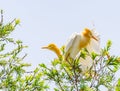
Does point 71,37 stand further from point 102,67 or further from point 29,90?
point 29,90

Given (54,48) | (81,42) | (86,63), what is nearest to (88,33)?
(81,42)

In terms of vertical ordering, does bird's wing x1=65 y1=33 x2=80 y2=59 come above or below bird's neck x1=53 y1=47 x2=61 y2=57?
above

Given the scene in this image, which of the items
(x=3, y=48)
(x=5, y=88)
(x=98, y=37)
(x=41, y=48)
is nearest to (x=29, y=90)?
(x=5, y=88)

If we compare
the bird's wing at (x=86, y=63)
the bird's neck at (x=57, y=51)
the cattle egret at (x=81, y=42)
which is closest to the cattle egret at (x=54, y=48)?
the bird's neck at (x=57, y=51)

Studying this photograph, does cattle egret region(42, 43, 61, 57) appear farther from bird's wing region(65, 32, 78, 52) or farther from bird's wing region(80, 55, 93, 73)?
bird's wing region(80, 55, 93, 73)

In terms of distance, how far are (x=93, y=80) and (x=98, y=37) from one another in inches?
33.0

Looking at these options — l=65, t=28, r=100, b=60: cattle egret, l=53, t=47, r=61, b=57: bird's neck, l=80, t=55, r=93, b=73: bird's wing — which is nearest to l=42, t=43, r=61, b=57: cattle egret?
l=53, t=47, r=61, b=57: bird's neck

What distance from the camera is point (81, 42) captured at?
6070 mm

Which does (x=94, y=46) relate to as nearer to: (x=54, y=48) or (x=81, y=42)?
(x=81, y=42)

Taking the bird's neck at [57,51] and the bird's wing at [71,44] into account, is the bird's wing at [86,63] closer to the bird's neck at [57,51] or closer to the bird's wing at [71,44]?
the bird's wing at [71,44]

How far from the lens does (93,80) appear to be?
570 cm

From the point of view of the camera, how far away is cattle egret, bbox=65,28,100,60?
19.5ft

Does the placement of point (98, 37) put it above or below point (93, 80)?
above

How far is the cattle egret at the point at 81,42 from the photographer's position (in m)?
5.96
